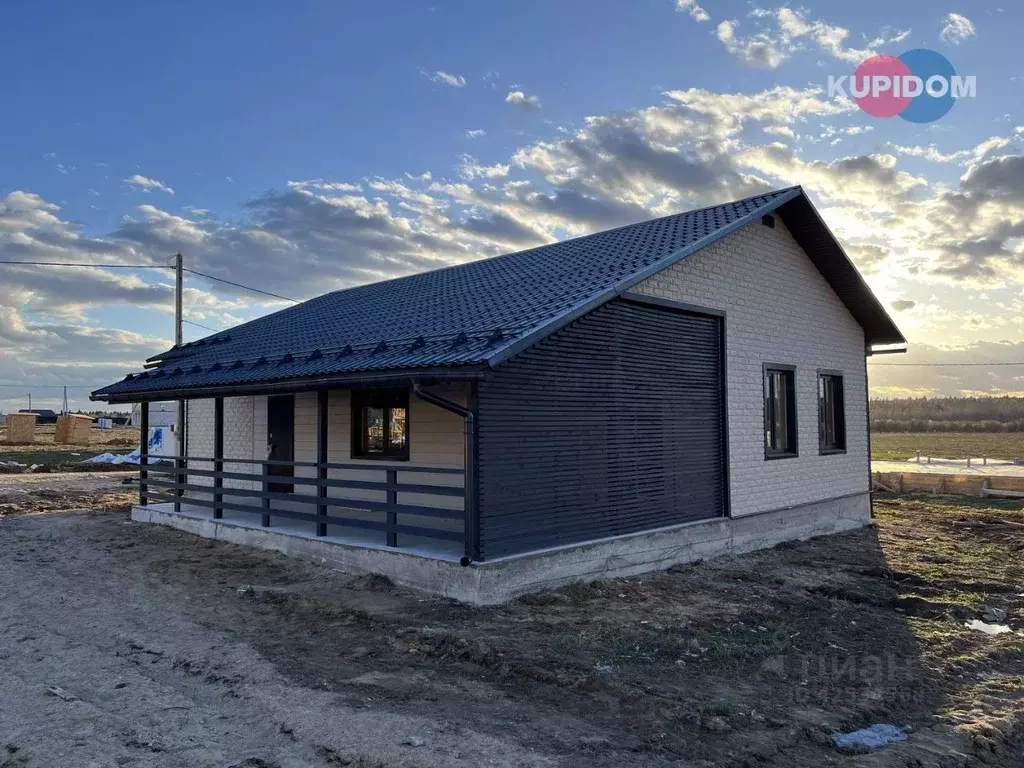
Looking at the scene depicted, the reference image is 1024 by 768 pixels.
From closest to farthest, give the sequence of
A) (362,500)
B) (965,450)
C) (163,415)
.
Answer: (362,500), (163,415), (965,450)

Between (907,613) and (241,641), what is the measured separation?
22.1 ft

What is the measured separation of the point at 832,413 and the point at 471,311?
26.4 feet

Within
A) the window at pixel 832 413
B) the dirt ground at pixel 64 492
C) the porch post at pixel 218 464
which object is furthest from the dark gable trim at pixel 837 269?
the dirt ground at pixel 64 492

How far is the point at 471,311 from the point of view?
10.0 metres

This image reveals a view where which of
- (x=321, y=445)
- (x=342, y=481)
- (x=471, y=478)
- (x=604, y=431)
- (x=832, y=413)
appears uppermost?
(x=832, y=413)

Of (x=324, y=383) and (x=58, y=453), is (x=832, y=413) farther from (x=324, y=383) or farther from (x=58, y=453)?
(x=58, y=453)

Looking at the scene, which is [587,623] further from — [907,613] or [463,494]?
[907,613]

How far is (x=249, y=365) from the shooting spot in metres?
11.5

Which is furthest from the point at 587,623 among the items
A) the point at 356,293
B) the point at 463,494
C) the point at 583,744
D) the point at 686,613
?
the point at 356,293

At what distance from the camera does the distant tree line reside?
55.2 metres

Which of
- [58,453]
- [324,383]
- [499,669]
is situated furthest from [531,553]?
[58,453]

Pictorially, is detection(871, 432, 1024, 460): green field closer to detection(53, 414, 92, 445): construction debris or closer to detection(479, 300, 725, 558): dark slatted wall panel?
detection(479, 300, 725, 558): dark slatted wall panel

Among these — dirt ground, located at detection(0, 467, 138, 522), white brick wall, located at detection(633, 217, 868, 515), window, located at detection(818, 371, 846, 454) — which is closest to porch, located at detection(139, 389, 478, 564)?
dirt ground, located at detection(0, 467, 138, 522)

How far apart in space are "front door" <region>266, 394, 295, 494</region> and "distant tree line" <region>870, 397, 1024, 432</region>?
177 feet
